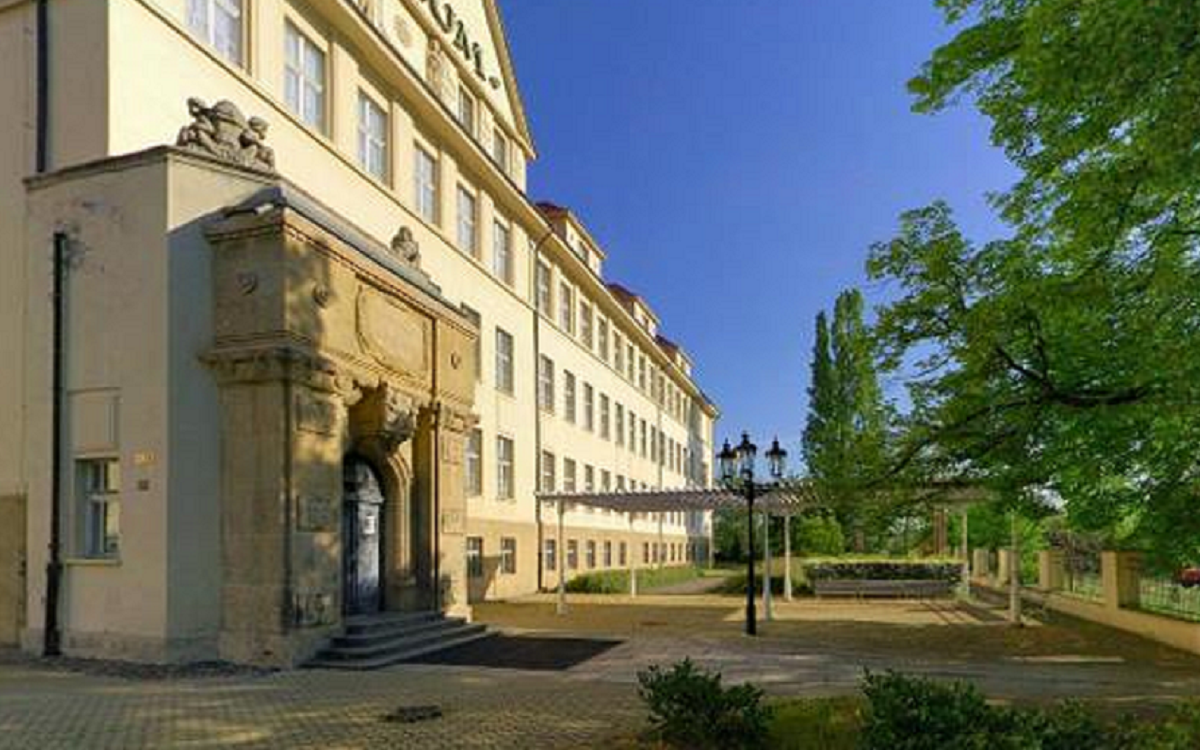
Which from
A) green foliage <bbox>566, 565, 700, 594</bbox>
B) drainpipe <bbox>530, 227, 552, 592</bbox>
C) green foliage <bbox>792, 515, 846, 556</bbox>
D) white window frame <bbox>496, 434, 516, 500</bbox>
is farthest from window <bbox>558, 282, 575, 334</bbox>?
green foliage <bbox>792, 515, 846, 556</bbox>

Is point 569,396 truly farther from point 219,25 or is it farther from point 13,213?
point 13,213

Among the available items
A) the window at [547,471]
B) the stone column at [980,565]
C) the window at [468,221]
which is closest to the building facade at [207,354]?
the window at [468,221]

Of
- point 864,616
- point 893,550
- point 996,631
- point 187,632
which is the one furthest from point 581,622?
point 893,550

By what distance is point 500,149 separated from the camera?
34906 mm

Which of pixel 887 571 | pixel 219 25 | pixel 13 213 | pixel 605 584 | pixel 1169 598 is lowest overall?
pixel 605 584

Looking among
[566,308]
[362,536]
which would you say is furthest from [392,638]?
[566,308]

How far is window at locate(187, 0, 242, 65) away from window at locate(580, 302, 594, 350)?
85.3 feet

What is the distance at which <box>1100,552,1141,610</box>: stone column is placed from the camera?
65.9ft

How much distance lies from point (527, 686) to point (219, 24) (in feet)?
43.2

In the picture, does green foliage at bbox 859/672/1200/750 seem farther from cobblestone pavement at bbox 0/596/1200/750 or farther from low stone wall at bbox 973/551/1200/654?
low stone wall at bbox 973/551/1200/654

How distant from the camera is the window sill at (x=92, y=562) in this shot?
1382cm

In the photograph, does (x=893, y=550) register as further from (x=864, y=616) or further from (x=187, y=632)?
(x=187, y=632)

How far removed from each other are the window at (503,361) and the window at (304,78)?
470 inches

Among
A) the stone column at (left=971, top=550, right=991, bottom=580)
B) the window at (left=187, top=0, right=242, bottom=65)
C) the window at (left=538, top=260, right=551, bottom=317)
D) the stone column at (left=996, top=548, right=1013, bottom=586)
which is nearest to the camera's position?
the window at (left=187, top=0, right=242, bottom=65)
